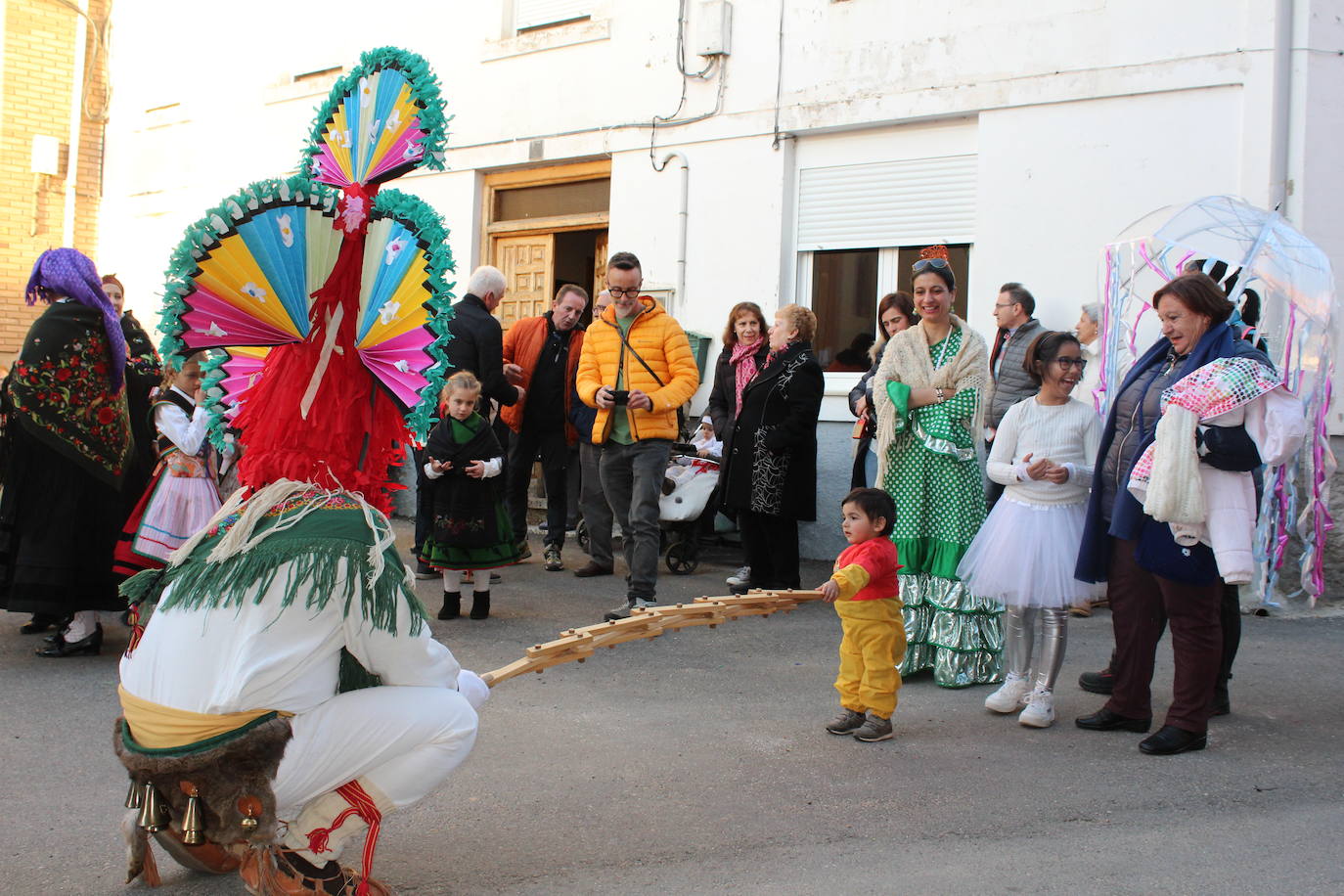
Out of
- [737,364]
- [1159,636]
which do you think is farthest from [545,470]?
[1159,636]

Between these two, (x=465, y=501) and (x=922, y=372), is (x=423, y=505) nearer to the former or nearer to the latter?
(x=465, y=501)

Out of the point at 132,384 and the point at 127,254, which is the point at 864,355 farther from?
the point at 127,254

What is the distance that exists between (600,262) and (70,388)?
21.0ft

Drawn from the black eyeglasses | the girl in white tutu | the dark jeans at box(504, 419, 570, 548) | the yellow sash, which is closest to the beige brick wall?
the dark jeans at box(504, 419, 570, 548)

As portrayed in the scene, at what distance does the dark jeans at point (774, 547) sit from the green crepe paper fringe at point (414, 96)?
4.96m

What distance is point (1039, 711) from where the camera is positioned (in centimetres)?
532

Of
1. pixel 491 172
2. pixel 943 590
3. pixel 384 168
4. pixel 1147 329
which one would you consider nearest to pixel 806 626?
pixel 943 590

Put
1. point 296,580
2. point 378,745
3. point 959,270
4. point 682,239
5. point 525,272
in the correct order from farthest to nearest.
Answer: point 525,272 → point 682,239 → point 959,270 → point 378,745 → point 296,580

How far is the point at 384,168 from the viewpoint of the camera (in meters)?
3.37

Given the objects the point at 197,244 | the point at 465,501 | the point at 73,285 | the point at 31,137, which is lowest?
the point at 465,501

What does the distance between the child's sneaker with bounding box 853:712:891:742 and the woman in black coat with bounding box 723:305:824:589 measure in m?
2.95

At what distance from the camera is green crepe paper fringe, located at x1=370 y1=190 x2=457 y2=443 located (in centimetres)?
334

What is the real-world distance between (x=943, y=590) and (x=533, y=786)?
2.49m

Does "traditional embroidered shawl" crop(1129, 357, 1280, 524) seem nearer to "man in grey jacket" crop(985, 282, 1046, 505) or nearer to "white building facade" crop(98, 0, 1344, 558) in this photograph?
"man in grey jacket" crop(985, 282, 1046, 505)
